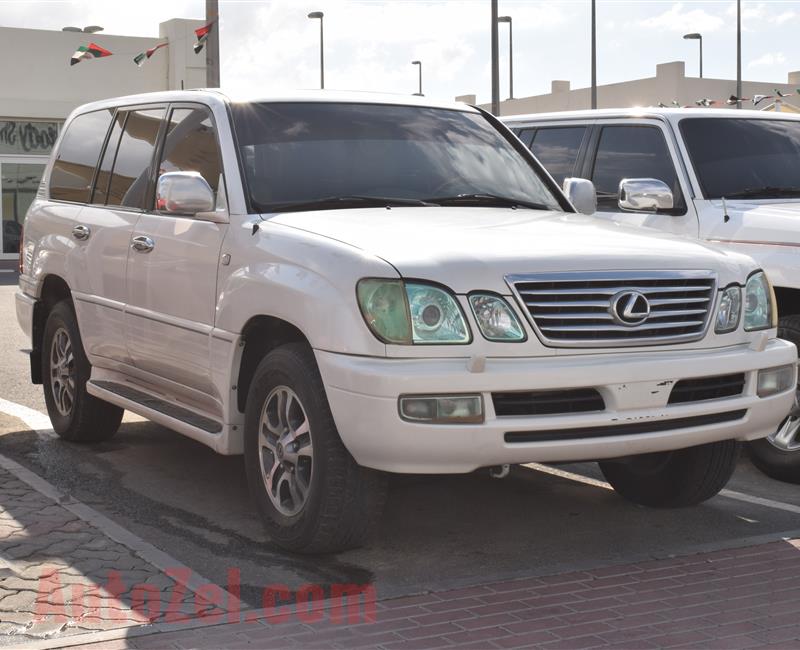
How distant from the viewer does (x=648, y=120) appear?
8141 mm

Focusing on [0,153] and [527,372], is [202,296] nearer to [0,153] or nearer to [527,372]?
[527,372]

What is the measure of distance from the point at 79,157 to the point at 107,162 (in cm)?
57

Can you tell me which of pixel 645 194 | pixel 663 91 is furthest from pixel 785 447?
pixel 663 91

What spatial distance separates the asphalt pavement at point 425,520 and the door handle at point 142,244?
48.6 inches

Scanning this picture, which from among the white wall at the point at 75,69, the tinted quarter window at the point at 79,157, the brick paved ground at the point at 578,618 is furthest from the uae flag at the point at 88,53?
the brick paved ground at the point at 578,618

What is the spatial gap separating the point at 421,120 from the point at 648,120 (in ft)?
7.02

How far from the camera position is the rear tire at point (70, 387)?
7496mm

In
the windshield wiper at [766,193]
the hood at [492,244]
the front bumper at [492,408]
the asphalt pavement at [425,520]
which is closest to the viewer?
the front bumper at [492,408]

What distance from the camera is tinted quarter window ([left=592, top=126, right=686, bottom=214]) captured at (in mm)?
7949

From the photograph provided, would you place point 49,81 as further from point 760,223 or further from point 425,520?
point 425,520

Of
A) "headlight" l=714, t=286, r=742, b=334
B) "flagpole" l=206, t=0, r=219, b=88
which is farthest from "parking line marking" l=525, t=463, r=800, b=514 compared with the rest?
"flagpole" l=206, t=0, r=219, b=88

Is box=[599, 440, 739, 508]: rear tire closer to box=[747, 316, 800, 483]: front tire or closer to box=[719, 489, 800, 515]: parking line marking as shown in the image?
box=[719, 489, 800, 515]: parking line marking

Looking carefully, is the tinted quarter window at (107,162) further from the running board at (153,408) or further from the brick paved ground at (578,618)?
the brick paved ground at (578,618)

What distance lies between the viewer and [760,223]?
7270mm
